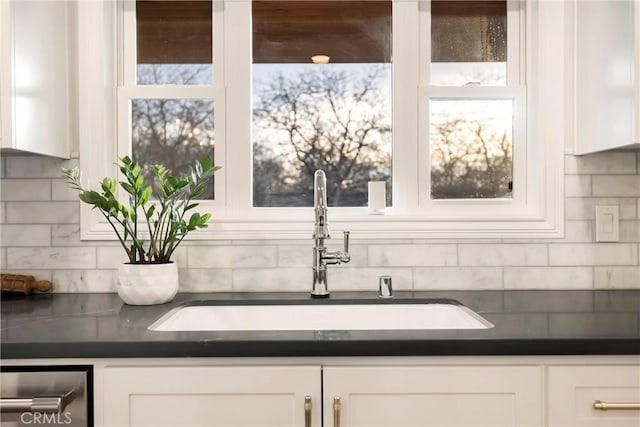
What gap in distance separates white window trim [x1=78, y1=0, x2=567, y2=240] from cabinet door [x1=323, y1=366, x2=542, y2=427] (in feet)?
2.37

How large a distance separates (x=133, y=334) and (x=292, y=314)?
23.8 inches

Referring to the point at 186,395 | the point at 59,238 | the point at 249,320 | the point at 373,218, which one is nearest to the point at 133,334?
the point at 186,395

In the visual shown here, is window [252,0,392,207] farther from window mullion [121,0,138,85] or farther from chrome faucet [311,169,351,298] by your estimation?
window mullion [121,0,138,85]

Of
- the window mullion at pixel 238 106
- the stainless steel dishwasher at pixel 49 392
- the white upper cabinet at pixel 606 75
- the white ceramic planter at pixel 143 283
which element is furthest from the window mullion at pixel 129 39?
the white upper cabinet at pixel 606 75

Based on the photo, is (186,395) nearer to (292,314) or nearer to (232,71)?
(292,314)

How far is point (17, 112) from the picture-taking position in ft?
4.87

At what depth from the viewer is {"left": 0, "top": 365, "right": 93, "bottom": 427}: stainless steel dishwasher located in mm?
1156

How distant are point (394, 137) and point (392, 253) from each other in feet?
1.40

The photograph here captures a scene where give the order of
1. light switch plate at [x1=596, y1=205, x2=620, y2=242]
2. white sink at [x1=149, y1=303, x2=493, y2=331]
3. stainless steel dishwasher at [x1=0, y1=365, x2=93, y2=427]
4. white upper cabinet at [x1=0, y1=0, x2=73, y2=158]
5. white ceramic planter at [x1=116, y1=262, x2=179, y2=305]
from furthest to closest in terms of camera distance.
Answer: light switch plate at [x1=596, y1=205, x2=620, y2=242], white sink at [x1=149, y1=303, x2=493, y2=331], white ceramic planter at [x1=116, y1=262, x2=179, y2=305], white upper cabinet at [x1=0, y1=0, x2=73, y2=158], stainless steel dishwasher at [x1=0, y1=365, x2=93, y2=427]

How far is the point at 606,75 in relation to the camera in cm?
162

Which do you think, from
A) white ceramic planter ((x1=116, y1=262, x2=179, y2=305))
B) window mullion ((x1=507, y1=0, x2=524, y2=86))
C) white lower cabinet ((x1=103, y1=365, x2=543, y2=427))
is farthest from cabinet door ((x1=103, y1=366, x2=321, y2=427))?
window mullion ((x1=507, y1=0, x2=524, y2=86))

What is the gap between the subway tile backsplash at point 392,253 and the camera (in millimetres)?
1853

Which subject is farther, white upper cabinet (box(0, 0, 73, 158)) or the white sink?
the white sink

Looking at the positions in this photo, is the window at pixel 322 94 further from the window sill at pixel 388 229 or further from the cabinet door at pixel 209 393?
the cabinet door at pixel 209 393
